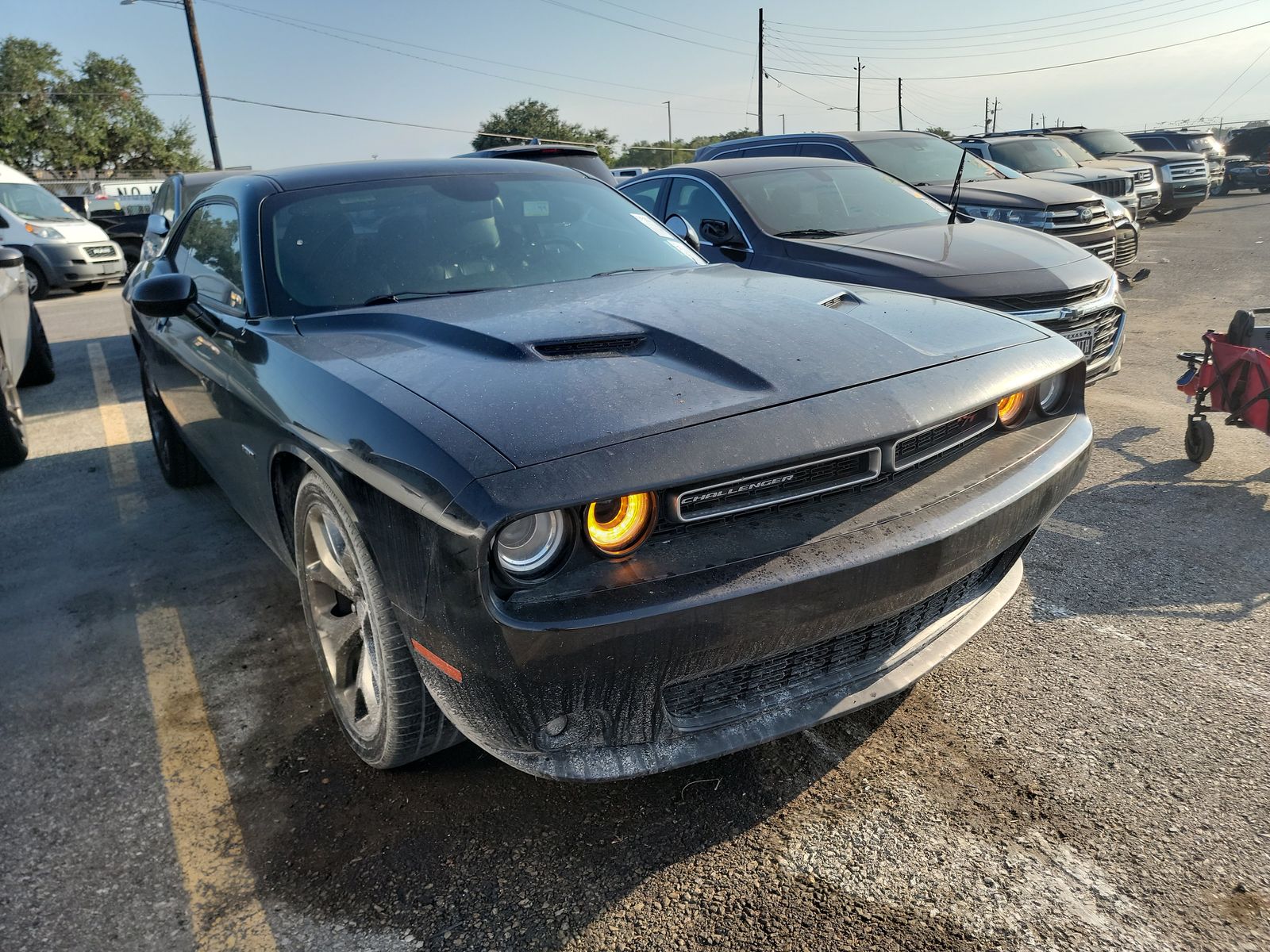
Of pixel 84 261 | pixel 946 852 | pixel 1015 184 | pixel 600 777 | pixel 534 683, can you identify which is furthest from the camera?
pixel 84 261

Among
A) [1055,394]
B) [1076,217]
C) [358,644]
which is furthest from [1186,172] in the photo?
[358,644]

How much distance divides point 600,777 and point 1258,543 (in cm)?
304

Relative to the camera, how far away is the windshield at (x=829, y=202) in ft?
19.0

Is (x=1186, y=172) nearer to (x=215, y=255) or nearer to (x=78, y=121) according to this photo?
(x=215, y=255)

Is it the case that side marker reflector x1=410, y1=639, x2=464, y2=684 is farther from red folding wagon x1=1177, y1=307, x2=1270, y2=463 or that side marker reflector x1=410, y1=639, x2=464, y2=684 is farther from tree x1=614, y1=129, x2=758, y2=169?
tree x1=614, y1=129, x2=758, y2=169

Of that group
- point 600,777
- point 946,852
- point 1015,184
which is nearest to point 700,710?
point 600,777

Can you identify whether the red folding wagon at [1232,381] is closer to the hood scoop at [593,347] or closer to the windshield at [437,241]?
the windshield at [437,241]

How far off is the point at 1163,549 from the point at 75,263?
592 inches

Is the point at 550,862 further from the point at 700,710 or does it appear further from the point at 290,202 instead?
the point at 290,202

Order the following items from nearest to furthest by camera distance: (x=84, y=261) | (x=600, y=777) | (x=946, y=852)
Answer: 1. (x=600, y=777)
2. (x=946, y=852)
3. (x=84, y=261)

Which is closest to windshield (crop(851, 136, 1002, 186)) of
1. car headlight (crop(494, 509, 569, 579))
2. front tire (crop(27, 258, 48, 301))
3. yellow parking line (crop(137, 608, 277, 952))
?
yellow parking line (crop(137, 608, 277, 952))

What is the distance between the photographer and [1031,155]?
1290 centimetres

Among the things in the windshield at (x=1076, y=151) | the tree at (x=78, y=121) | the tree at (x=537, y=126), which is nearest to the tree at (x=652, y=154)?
the tree at (x=537, y=126)

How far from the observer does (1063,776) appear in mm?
2289
